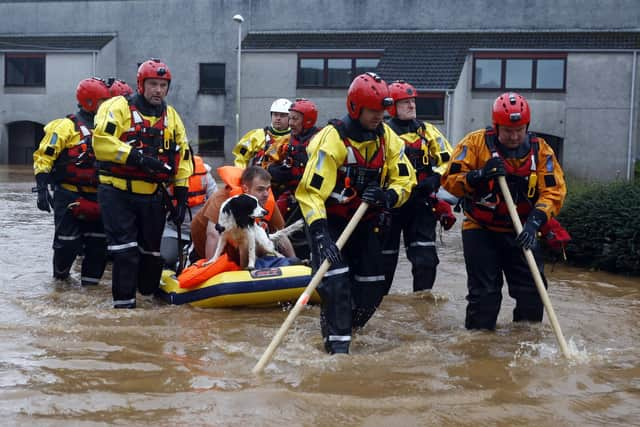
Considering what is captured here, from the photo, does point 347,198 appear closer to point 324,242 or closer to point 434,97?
point 324,242

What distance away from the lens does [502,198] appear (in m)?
6.48

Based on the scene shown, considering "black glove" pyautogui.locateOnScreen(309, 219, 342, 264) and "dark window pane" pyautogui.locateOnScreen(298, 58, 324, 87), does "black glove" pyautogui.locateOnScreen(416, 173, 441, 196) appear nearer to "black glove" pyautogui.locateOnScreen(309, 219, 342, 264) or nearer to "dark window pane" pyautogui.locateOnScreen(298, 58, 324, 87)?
"black glove" pyautogui.locateOnScreen(309, 219, 342, 264)

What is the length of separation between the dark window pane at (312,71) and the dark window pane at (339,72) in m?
0.32

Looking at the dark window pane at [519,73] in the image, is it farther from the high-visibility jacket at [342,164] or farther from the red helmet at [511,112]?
the high-visibility jacket at [342,164]

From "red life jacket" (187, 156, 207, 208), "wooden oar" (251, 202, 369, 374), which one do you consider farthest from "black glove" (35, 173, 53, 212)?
"wooden oar" (251, 202, 369, 374)

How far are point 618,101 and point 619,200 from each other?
1976 centimetres

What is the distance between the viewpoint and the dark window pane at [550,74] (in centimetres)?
2916

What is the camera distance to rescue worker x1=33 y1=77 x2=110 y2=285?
8.79 metres

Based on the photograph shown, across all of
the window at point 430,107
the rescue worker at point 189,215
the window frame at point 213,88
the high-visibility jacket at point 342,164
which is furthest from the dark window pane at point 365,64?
the high-visibility jacket at point 342,164

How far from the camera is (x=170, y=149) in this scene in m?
7.62

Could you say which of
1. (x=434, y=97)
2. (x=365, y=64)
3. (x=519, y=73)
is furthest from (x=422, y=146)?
(x=365, y=64)

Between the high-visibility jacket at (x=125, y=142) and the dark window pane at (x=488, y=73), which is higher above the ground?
the dark window pane at (x=488, y=73)

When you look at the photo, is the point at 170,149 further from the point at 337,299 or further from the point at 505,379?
the point at 505,379

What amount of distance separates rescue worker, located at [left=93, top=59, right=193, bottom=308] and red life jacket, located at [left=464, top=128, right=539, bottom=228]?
2747 mm
